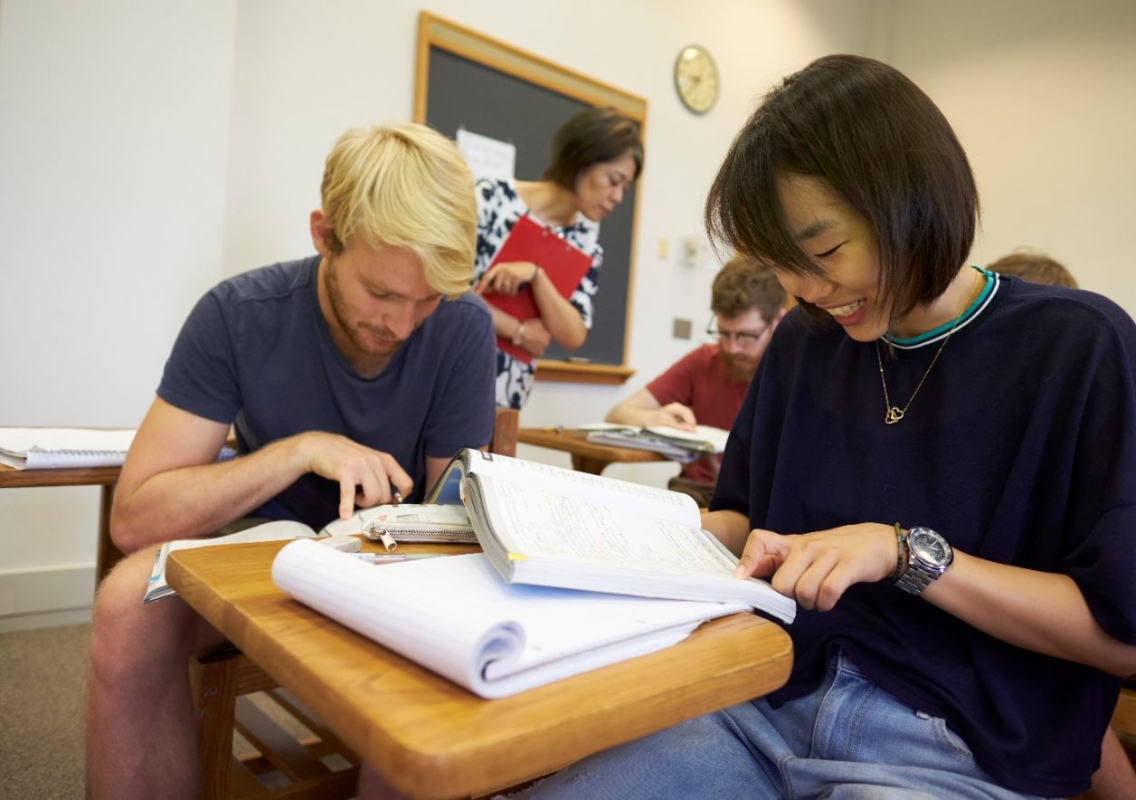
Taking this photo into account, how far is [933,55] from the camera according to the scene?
192 inches

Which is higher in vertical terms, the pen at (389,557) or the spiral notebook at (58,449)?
the pen at (389,557)

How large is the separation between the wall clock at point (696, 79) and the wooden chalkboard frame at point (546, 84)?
319 mm

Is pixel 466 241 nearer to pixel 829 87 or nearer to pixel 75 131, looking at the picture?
pixel 829 87

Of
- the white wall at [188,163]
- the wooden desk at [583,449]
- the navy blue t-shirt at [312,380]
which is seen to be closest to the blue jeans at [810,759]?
the navy blue t-shirt at [312,380]

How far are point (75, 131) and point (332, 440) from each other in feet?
5.69

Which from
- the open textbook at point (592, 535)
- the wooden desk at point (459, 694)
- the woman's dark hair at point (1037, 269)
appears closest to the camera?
the wooden desk at point (459, 694)

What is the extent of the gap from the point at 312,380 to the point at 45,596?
1.64 metres

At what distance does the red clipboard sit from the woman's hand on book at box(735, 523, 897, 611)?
159 cm

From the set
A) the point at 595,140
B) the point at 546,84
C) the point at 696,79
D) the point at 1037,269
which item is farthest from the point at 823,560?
the point at 696,79

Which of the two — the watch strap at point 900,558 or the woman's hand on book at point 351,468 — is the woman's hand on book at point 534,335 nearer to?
the woman's hand on book at point 351,468

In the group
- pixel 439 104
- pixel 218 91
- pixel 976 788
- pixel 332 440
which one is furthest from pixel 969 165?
pixel 439 104

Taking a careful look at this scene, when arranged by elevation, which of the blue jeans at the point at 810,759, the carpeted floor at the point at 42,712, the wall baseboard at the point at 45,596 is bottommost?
the carpeted floor at the point at 42,712

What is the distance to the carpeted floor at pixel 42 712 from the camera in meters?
1.57

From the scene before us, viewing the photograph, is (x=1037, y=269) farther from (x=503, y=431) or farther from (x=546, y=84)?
(x=546, y=84)
